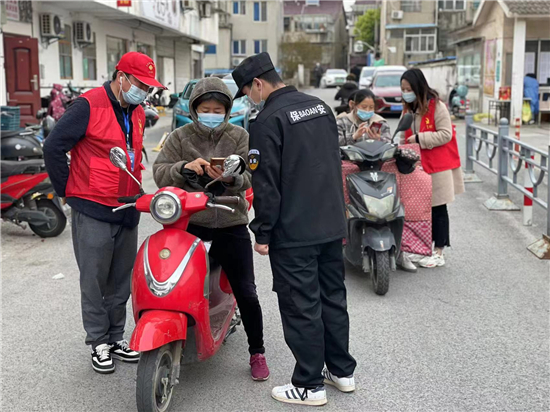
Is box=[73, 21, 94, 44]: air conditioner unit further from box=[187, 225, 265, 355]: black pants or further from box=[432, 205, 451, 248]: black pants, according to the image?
box=[187, 225, 265, 355]: black pants

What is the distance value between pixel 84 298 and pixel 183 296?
997 millimetres

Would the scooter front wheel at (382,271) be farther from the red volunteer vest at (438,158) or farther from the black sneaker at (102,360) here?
the black sneaker at (102,360)

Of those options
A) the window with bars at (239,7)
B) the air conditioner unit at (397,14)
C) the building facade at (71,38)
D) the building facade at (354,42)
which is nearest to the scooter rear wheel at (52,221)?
the building facade at (71,38)

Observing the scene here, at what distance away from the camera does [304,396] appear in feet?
13.0

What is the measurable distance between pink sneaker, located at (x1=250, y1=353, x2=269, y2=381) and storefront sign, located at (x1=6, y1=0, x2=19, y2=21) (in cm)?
1246

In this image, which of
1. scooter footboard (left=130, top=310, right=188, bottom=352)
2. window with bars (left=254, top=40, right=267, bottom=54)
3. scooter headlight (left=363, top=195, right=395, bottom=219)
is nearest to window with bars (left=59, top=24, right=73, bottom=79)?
scooter headlight (left=363, top=195, right=395, bottom=219)

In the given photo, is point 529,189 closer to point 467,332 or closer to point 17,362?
point 467,332

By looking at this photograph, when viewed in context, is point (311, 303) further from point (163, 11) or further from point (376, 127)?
point (163, 11)

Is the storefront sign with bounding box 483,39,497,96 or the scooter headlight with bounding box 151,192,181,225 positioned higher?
the storefront sign with bounding box 483,39,497,96

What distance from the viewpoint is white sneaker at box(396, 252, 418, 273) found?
673 centimetres

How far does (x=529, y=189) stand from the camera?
844 cm

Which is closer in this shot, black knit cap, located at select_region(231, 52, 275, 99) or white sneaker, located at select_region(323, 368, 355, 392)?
black knit cap, located at select_region(231, 52, 275, 99)

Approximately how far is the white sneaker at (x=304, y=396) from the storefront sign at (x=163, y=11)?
1847 cm

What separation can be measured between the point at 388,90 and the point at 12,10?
14125mm
